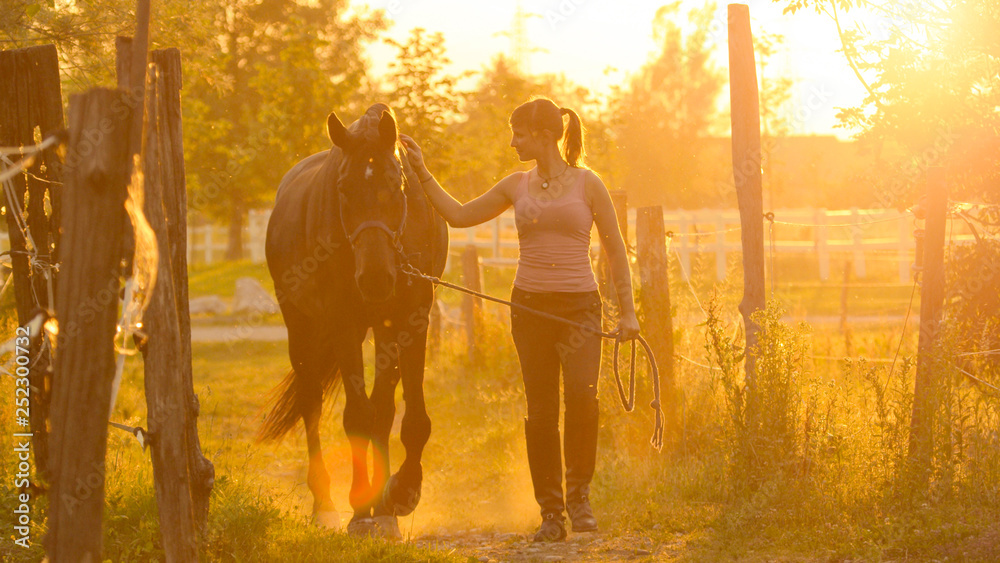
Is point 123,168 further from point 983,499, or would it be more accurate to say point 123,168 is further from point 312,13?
point 312,13

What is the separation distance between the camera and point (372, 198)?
509 centimetres

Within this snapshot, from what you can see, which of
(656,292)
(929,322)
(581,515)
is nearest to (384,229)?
(581,515)

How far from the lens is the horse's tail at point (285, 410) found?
704 cm

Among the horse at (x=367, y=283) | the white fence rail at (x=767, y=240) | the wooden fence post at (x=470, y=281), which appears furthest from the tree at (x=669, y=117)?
the horse at (x=367, y=283)

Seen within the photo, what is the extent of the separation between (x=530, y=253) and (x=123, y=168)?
2.64 metres

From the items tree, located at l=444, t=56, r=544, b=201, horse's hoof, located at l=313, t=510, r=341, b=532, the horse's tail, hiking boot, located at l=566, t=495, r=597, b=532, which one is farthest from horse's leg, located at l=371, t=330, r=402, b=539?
tree, located at l=444, t=56, r=544, b=201

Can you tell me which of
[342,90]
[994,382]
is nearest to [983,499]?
[994,382]

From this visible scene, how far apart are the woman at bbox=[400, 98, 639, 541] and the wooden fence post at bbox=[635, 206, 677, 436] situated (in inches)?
82.4

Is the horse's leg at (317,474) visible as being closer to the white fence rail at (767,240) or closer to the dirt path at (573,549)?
the dirt path at (573,549)

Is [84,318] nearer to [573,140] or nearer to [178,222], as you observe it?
[178,222]

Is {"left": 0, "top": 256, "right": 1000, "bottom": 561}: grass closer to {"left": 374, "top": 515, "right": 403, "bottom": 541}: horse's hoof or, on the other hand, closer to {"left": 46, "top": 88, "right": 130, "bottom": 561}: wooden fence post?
{"left": 374, "top": 515, "right": 403, "bottom": 541}: horse's hoof

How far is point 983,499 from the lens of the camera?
16.6 feet

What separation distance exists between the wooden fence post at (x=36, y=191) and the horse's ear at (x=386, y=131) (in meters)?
1.59

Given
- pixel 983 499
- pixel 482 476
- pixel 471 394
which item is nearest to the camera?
pixel 983 499
